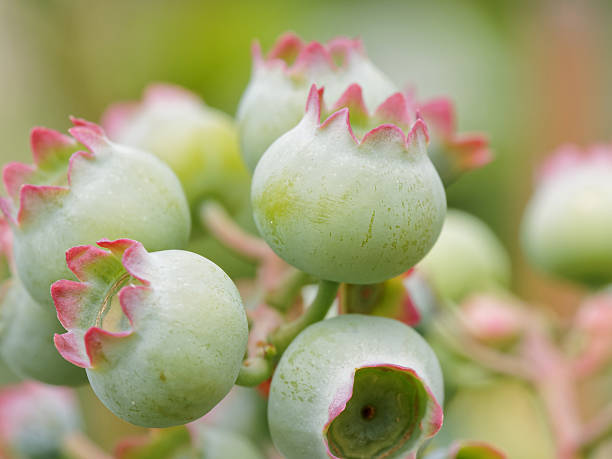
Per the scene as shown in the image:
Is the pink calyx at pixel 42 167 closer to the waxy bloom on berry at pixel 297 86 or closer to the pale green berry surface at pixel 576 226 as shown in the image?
the waxy bloom on berry at pixel 297 86

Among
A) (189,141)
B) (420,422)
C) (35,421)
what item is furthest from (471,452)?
(35,421)

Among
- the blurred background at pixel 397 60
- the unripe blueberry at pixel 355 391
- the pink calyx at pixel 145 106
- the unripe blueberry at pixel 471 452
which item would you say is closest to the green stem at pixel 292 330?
the unripe blueberry at pixel 355 391

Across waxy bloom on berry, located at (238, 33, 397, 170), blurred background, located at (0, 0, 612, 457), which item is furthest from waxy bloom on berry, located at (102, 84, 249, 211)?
blurred background, located at (0, 0, 612, 457)

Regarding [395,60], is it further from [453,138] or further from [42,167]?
[42,167]

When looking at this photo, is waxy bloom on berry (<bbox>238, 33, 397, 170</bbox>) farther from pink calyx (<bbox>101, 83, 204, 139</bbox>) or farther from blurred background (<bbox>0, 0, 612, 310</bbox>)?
blurred background (<bbox>0, 0, 612, 310</bbox>)

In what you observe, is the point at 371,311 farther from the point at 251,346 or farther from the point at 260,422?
the point at 260,422

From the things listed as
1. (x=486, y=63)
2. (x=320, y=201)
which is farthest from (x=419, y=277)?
(x=486, y=63)
